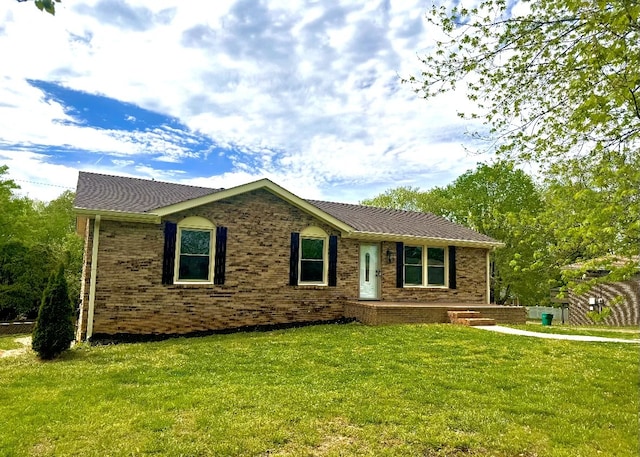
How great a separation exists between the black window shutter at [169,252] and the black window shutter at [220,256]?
47.1 inches

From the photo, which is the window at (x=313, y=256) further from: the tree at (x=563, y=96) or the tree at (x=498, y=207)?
the tree at (x=498, y=207)

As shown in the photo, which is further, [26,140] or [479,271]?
[26,140]

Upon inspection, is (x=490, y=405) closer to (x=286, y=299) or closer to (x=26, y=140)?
(x=286, y=299)

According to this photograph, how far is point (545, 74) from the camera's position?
241 inches

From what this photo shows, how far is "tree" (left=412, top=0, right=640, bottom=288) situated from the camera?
5.16m

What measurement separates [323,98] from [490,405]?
11.1 m

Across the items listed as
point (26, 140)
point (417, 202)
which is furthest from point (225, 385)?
point (417, 202)

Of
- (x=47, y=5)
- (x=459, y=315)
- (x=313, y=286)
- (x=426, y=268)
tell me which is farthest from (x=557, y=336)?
(x=47, y=5)

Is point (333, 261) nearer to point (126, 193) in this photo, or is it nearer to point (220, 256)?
point (220, 256)

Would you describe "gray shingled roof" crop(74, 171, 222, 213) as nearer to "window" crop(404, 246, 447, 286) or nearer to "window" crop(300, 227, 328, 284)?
"window" crop(300, 227, 328, 284)

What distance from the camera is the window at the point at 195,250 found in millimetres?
12078

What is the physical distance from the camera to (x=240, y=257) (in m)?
12.8

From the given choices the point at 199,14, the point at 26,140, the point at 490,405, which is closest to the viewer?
the point at 490,405

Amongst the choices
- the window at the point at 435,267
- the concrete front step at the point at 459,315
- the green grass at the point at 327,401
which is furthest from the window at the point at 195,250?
the window at the point at 435,267
